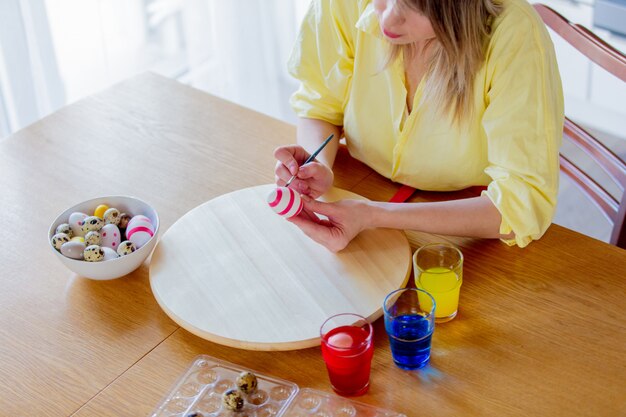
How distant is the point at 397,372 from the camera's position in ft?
4.11

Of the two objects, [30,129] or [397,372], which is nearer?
[397,372]

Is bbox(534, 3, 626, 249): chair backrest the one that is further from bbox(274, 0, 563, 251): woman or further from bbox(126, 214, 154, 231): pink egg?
bbox(126, 214, 154, 231): pink egg

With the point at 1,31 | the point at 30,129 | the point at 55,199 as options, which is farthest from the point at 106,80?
the point at 55,199

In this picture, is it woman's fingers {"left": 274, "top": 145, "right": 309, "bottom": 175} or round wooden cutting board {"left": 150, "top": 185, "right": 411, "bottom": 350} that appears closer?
round wooden cutting board {"left": 150, "top": 185, "right": 411, "bottom": 350}

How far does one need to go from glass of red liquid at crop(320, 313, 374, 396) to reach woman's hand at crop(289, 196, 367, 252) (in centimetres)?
22

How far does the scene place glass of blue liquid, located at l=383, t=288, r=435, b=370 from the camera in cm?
123

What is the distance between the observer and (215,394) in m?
1.23

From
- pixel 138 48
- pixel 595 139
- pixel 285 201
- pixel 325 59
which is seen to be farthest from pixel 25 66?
pixel 595 139

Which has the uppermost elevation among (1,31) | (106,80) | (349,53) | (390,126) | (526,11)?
(526,11)

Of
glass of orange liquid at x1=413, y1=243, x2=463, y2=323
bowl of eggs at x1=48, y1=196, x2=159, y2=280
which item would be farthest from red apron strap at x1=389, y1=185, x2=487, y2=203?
bowl of eggs at x1=48, y1=196, x2=159, y2=280

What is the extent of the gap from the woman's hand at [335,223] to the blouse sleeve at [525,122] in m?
0.25

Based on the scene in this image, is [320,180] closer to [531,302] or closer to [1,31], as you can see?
[531,302]

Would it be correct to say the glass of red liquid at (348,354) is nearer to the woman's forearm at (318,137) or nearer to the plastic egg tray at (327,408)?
the plastic egg tray at (327,408)

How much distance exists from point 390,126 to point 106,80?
5.79ft
